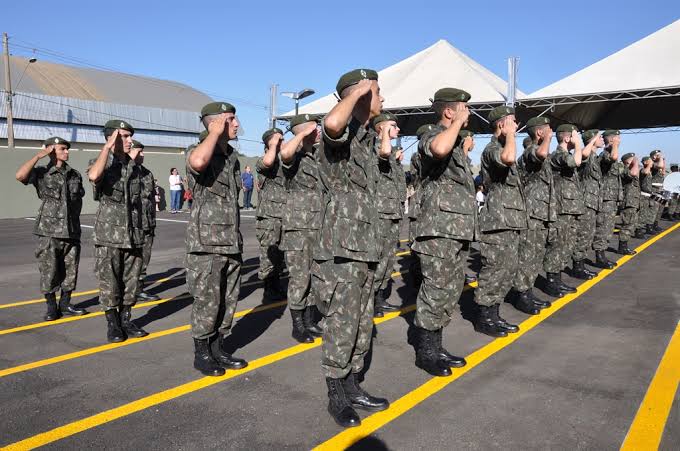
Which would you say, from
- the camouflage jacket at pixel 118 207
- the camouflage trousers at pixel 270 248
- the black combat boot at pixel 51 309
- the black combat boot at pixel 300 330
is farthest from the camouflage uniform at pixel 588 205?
the black combat boot at pixel 51 309

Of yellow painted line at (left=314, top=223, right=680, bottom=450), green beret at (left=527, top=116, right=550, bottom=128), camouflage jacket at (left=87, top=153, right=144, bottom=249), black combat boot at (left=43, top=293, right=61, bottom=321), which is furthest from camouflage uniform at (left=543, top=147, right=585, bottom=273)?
black combat boot at (left=43, top=293, right=61, bottom=321)

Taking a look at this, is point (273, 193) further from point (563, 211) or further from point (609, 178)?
point (609, 178)

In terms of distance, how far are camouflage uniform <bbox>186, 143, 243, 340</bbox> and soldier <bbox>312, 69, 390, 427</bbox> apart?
1.00 m

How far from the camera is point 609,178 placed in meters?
8.86

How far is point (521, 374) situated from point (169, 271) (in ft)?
19.3

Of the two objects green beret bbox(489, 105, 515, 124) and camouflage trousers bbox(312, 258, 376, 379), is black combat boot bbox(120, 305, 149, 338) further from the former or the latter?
green beret bbox(489, 105, 515, 124)

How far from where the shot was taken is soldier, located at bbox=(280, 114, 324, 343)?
4.77 m

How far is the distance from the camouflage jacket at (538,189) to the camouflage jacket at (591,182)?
188cm

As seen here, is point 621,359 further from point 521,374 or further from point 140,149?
point 140,149

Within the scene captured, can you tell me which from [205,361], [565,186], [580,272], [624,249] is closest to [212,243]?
[205,361]

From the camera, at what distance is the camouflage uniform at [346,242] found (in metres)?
3.00

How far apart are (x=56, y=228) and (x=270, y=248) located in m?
2.20

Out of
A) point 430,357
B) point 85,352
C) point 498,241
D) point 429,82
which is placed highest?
point 429,82

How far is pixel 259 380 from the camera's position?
3.67 m
